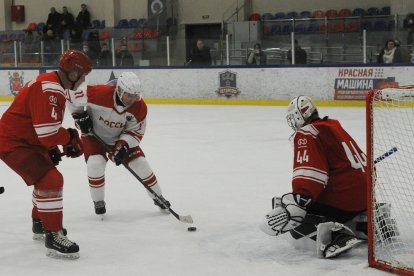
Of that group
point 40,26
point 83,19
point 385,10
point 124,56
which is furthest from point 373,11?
point 40,26

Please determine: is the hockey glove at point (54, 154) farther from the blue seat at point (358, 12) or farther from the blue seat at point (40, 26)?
the blue seat at point (40, 26)

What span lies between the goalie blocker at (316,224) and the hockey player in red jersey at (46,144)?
3.26 ft

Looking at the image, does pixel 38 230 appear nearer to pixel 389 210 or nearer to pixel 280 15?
pixel 389 210

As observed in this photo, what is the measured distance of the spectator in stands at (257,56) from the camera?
1166 centimetres

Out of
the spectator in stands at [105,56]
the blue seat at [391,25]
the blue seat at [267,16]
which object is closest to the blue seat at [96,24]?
the spectator in stands at [105,56]

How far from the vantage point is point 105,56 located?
13.1 m

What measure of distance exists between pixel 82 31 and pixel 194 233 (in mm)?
13318

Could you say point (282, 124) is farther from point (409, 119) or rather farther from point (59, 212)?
point (59, 212)

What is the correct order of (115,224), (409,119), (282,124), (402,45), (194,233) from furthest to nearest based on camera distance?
(402,45) < (282,124) < (409,119) < (115,224) < (194,233)

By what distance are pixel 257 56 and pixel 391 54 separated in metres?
2.26

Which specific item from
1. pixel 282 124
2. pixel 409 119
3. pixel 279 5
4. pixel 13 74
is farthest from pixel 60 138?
pixel 279 5

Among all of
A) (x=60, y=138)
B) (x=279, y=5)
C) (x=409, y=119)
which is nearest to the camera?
(x=60, y=138)

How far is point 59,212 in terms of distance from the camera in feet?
11.2

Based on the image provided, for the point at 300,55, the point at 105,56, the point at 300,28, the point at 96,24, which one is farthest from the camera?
the point at 96,24
